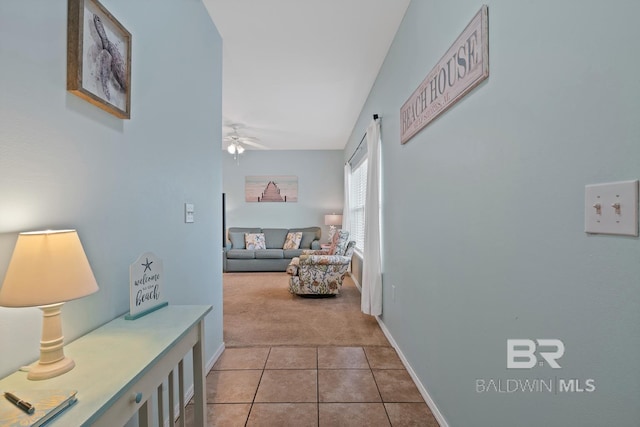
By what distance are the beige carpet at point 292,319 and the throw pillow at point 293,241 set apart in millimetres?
1603

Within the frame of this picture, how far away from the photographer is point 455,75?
1.47 meters

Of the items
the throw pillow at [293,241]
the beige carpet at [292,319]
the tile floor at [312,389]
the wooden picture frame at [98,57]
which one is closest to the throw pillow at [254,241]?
the throw pillow at [293,241]

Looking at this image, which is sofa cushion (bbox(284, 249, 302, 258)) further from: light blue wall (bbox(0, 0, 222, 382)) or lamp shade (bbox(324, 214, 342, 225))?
light blue wall (bbox(0, 0, 222, 382))

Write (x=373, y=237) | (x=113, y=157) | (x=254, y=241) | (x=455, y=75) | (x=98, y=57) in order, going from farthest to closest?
(x=254, y=241) → (x=373, y=237) → (x=455, y=75) → (x=113, y=157) → (x=98, y=57)

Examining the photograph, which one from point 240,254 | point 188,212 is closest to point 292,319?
point 188,212

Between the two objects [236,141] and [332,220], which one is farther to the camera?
[332,220]

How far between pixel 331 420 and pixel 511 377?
107cm

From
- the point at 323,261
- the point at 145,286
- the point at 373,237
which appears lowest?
the point at 323,261

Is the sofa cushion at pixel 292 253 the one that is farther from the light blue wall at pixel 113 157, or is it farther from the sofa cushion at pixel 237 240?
the light blue wall at pixel 113 157

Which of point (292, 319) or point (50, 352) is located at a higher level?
point (50, 352)

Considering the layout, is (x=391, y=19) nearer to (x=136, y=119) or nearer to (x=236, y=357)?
(x=136, y=119)

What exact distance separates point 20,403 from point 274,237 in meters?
5.99

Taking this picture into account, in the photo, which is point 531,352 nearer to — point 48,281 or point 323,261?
point 48,281

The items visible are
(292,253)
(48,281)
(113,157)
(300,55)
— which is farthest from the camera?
(292,253)
